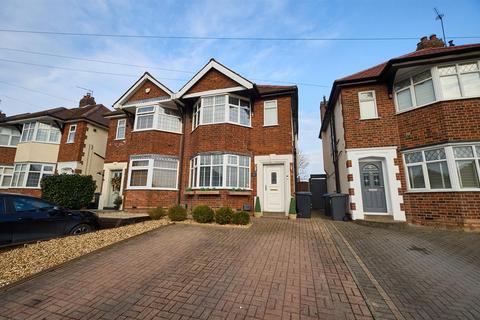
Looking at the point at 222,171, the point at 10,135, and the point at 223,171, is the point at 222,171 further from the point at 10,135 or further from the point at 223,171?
the point at 10,135

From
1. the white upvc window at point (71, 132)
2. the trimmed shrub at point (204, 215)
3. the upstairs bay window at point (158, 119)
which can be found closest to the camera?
the trimmed shrub at point (204, 215)

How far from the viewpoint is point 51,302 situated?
128 inches

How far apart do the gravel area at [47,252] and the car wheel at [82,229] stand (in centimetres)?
38

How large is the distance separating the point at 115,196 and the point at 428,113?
1762 cm

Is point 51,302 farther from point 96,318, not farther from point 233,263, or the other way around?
point 233,263

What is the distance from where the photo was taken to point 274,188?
1073 cm

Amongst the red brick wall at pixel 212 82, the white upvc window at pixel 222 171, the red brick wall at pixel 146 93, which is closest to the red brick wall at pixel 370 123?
the white upvc window at pixel 222 171

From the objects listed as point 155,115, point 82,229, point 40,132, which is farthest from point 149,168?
point 40,132

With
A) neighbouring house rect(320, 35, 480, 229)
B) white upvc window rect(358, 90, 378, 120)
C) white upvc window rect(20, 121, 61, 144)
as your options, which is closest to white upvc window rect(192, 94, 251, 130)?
neighbouring house rect(320, 35, 480, 229)

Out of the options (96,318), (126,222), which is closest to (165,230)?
(126,222)

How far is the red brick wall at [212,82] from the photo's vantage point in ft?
37.1

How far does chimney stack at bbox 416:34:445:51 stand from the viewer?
10.9 m

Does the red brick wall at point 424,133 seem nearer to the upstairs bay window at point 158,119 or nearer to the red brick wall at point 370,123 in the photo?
the red brick wall at point 370,123

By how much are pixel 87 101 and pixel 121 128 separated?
9432 millimetres
